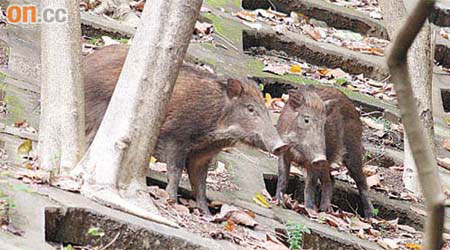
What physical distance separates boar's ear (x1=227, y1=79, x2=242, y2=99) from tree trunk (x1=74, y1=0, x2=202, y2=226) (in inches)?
52.1

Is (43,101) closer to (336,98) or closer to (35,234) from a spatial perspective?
(35,234)

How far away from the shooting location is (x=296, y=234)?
19.1 feet

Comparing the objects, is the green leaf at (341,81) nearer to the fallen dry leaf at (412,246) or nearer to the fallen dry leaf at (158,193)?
the fallen dry leaf at (412,246)

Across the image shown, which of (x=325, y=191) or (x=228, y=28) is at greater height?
(x=228, y=28)

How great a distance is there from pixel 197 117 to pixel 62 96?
1230mm

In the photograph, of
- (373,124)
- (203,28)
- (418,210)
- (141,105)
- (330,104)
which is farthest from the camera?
(203,28)

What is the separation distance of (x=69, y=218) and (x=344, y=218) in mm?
3335

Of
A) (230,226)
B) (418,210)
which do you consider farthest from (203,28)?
(230,226)

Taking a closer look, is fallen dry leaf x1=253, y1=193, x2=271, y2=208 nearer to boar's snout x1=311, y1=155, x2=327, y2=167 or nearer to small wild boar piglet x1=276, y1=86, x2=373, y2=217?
small wild boar piglet x1=276, y1=86, x2=373, y2=217

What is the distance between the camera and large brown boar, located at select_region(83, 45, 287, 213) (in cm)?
626

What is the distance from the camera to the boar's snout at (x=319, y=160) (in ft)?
23.7

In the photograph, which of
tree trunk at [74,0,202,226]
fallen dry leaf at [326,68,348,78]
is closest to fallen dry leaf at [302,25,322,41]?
fallen dry leaf at [326,68,348,78]

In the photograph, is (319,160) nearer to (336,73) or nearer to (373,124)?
(373,124)

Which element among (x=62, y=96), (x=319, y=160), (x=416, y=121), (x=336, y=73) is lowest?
(x=336, y=73)
